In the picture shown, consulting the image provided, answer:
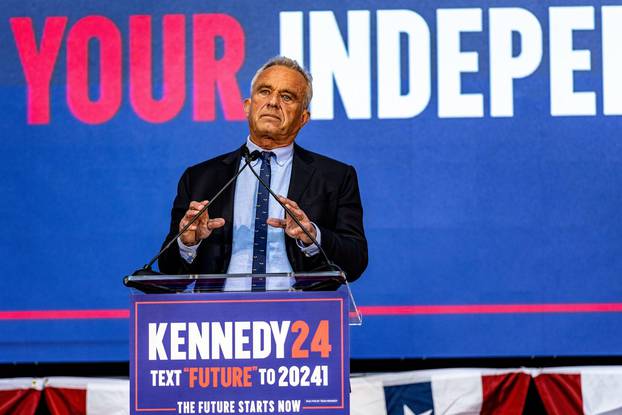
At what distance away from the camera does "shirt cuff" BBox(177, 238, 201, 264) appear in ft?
7.00

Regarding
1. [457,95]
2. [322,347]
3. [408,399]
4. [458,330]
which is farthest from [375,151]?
[322,347]

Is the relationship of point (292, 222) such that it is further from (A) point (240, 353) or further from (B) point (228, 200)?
(B) point (228, 200)

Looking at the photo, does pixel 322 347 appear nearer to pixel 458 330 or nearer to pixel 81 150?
pixel 458 330

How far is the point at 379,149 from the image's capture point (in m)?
3.46

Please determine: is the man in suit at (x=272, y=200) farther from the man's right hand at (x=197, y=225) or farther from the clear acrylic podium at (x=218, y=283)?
the clear acrylic podium at (x=218, y=283)

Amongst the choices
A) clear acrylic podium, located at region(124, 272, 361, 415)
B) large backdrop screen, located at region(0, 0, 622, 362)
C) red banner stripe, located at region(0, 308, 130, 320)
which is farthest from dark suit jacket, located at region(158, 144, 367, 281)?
red banner stripe, located at region(0, 308, 130, 320)

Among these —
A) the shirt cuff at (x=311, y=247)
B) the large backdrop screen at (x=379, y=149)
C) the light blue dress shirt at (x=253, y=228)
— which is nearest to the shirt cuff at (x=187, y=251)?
the light blue dress shirt at (x=253, y=228)

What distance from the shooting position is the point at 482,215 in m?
3.42

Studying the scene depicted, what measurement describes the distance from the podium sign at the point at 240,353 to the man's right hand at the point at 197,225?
0.79 ft

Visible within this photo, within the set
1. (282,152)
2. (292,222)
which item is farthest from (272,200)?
(292,222)

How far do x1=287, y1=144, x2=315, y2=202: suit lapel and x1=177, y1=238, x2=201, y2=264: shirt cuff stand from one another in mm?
338

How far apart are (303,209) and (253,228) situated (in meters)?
0.14

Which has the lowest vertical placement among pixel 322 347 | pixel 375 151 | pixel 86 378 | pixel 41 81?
pixel 322 347

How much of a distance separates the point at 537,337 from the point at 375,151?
935 mm
